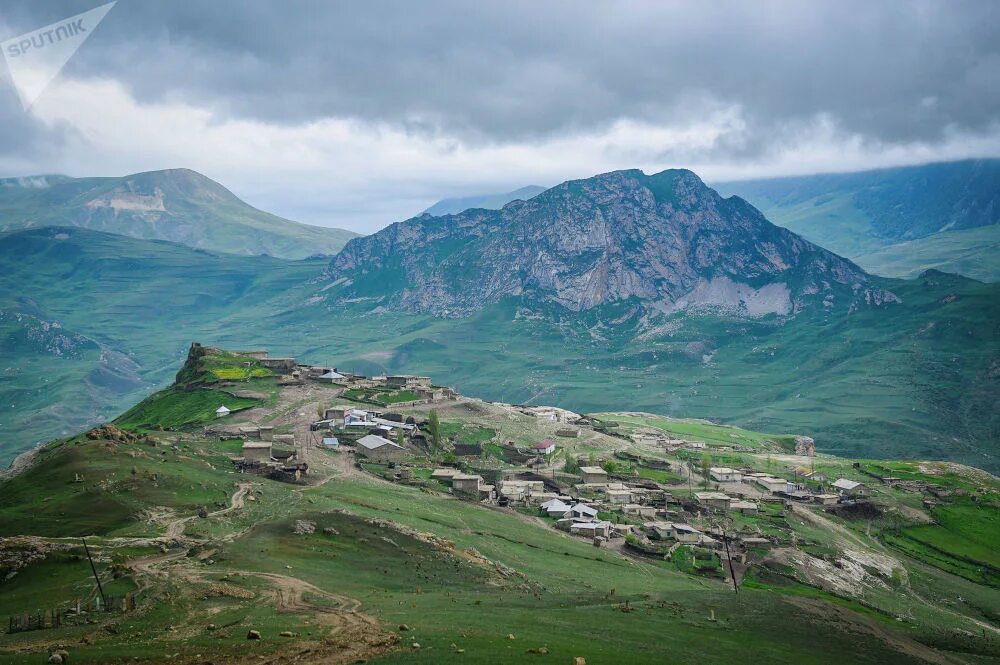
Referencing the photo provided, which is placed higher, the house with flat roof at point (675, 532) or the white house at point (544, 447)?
the house with flat roof at point (675, 532)

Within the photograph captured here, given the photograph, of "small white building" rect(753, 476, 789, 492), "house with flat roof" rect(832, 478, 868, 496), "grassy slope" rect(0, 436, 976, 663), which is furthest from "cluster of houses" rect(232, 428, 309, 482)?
"house with flat roof" rect(832, 478, 868, 496)

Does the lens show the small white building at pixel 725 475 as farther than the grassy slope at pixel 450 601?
Yes

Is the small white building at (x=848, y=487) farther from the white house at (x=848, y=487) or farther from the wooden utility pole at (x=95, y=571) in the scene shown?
the wooden utility pole at (x=95, y=571)

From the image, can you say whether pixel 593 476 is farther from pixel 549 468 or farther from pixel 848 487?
pixel 848 487

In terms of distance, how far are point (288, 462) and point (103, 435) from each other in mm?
22269

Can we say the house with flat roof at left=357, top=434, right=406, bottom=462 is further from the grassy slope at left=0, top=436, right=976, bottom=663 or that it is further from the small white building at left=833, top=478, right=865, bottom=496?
the small white building at left=833, top=478, right=865, bottom=496

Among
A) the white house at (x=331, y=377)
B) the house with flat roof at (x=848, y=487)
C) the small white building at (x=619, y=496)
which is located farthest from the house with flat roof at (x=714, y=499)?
the white house at (x=331, y=377)

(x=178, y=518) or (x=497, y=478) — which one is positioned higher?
(x=178, y=518)

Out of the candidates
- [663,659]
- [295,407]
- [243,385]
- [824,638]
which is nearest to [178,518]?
[663,659]

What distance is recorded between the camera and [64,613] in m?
47.4

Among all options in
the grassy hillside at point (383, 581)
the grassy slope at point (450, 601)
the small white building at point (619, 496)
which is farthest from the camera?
the small white building at point (619, 496)

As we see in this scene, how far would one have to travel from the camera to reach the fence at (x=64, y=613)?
149 ft

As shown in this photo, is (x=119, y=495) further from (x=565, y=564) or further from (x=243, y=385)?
(x=243, y=385)

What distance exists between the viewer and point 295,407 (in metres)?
151
